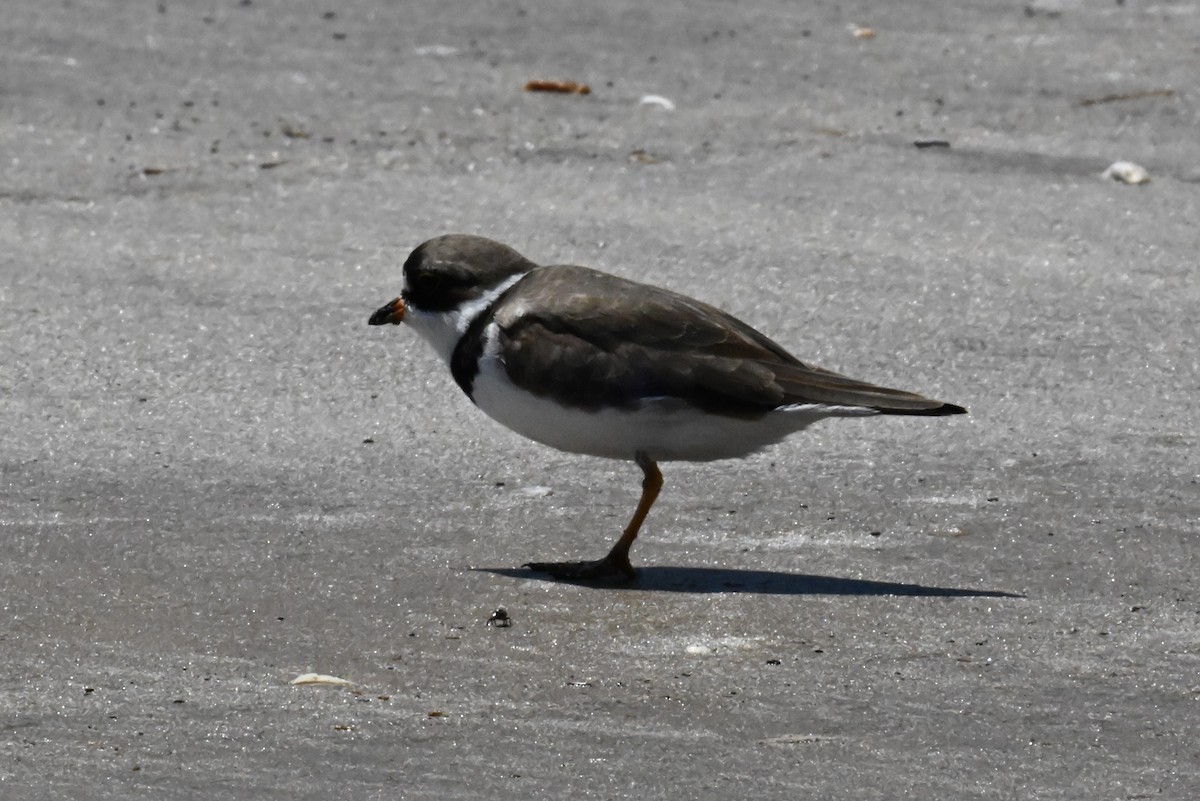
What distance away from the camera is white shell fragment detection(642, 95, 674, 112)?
837cm

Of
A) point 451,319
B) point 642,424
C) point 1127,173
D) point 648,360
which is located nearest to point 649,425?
point 642,424

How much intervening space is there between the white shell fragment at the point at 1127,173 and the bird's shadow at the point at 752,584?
346 cm

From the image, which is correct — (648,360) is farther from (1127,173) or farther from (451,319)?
(1127,173)

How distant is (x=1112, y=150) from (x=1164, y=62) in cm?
120

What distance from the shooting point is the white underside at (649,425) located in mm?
4762

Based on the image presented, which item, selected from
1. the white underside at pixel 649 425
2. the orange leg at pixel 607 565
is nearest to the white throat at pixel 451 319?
the white underside at pixel 649 425

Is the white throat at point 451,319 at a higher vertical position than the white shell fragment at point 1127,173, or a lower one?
higher

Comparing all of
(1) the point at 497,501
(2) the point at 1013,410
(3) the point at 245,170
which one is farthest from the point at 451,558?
(3) the point at 245,170

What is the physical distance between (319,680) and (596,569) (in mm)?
888

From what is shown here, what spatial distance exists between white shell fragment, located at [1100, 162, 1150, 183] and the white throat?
3339 millimetres

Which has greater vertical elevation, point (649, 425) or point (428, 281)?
point (428, 281)

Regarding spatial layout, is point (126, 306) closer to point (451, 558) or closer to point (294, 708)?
point (451, 558)

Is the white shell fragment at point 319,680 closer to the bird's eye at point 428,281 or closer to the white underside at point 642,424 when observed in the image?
the white underside at point 642,424

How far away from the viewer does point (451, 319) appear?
5.04m
